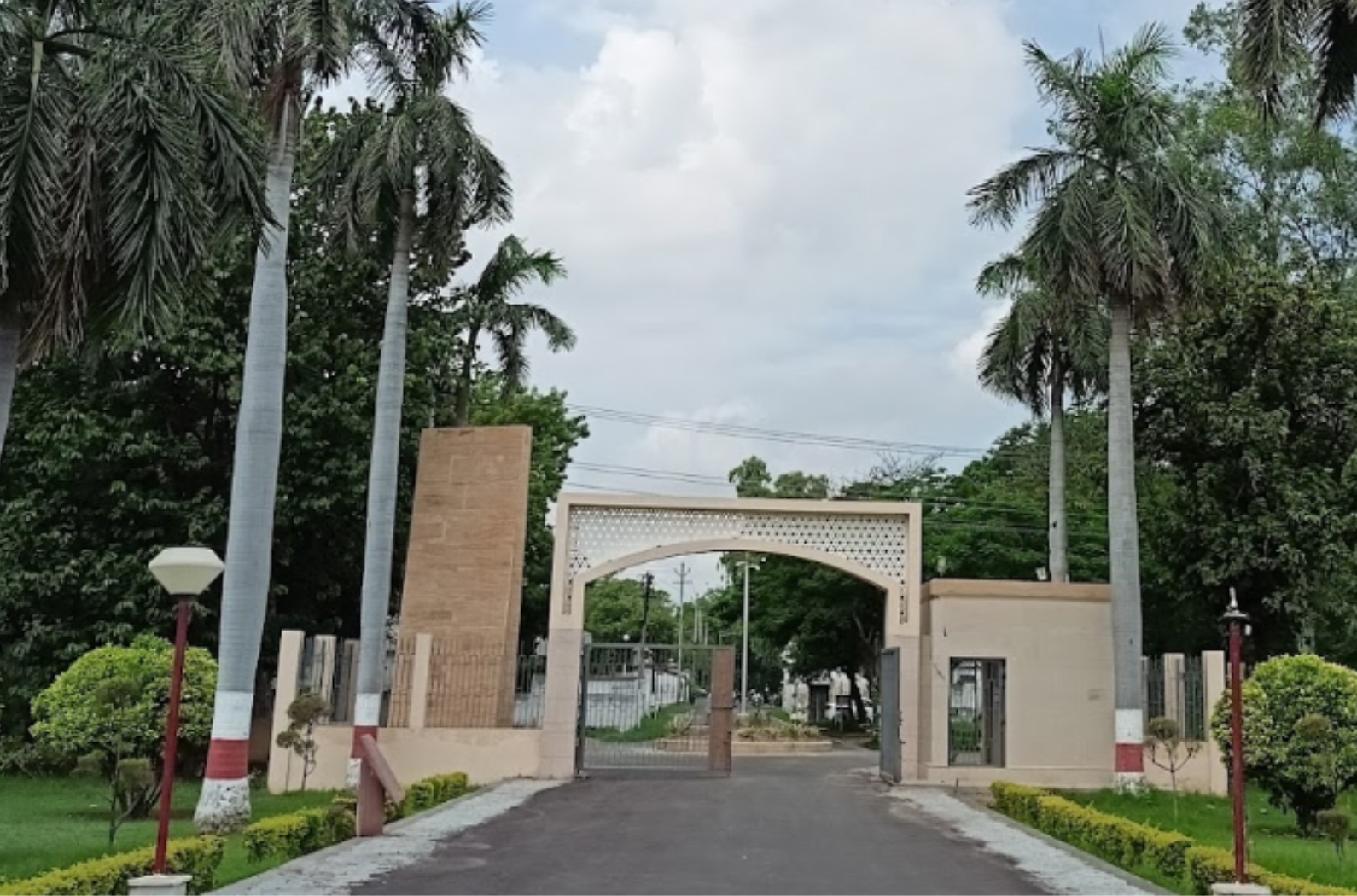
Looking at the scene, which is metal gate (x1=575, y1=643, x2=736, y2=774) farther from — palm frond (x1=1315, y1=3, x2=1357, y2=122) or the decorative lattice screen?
palm frond (x1=1315, y1=3, x2=1357, y2=122)

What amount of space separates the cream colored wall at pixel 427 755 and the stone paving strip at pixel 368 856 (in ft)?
9.83

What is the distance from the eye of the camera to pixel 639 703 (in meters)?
24.6

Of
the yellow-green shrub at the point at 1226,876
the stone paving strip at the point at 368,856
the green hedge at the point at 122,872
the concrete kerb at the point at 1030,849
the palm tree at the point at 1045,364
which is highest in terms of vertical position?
the palm tree at the point at 1045,364

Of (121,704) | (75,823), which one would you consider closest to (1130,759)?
(121,704)

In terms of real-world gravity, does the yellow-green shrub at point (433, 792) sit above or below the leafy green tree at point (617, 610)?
below

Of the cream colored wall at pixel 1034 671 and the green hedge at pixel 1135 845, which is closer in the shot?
the green hedge at pixel 1135 845

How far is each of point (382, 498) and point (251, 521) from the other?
387cm

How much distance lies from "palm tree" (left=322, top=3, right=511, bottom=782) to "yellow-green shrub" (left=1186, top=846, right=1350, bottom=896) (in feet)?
35.8

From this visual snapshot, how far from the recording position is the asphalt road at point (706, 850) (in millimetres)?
9352

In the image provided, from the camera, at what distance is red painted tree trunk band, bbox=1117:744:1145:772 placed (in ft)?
55.4

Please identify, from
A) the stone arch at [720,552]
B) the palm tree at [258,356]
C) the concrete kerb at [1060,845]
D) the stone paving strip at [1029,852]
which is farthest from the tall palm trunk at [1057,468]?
the palm tree at [258,356]

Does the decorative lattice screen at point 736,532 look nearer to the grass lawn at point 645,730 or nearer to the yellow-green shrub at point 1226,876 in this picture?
the grass lawn at point 645,730

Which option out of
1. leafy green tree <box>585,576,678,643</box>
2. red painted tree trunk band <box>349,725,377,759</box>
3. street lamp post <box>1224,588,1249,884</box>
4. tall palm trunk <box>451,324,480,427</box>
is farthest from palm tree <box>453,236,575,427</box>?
leafy green tree <box>585,576,678,643</box>

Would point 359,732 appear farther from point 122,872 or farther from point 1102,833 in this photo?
point 1102,833
